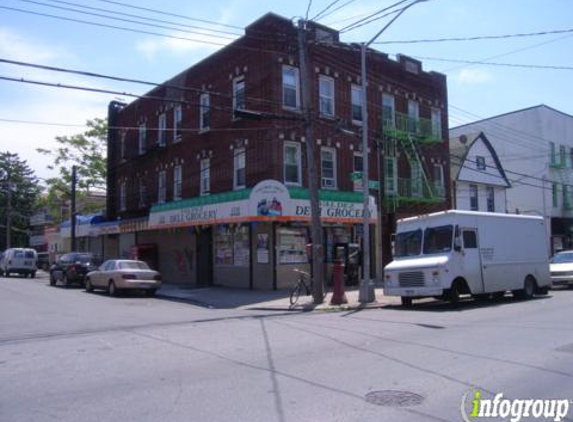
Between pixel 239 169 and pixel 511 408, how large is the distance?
768 inches

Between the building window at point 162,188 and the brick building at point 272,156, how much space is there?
0.10 metres

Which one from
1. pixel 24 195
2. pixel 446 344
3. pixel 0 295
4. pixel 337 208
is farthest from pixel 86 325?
pixel 24 195

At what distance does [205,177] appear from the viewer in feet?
87.0

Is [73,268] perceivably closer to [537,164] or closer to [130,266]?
[130,266]

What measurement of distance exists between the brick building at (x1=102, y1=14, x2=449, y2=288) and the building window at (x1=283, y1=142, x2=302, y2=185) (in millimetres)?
55

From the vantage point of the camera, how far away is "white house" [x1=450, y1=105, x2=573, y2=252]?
41.7 m

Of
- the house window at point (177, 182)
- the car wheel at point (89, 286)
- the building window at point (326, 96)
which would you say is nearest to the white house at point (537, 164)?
the building window at point (326, 96)

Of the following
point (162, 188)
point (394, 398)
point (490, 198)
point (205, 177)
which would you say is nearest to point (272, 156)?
point (205, 177)

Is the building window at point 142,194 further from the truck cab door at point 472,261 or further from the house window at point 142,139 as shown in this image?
the truck cab door at point 472,261

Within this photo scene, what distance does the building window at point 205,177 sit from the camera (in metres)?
26.2

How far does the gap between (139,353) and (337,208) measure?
14794mm

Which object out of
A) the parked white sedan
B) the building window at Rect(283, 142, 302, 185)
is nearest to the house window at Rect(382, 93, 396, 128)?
the building window at Rect(283, 142, 302, 185)

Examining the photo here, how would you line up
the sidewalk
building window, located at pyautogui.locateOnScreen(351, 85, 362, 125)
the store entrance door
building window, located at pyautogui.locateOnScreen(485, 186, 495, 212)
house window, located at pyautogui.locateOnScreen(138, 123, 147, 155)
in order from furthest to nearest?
building window, located at pyautogui.locateOnScreen(485, 186, 495, 212), house window, located at pyautogui.locateOnScreen(138, 123, 147, 155), building window, located at pyautogui.locateOnScreen(351, 85, 362, 125), the store entrance door, the sidewalk

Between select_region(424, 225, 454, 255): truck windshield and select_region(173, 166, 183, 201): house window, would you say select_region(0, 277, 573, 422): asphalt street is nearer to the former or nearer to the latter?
select_region(424, 225, 454, 255): truck windshield
